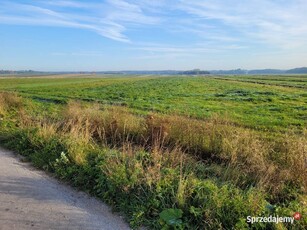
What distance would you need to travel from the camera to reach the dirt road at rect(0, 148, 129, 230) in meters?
4.11

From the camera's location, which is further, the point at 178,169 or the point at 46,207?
the point at 178,169

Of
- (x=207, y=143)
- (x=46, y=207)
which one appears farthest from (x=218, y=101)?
(x=46, y=207)

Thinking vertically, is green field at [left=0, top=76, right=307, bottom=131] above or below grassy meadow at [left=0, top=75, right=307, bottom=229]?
below

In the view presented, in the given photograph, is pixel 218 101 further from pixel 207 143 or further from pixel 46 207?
pixel 46 207

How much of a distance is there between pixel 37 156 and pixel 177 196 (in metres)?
4.19

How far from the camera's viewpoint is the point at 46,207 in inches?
180

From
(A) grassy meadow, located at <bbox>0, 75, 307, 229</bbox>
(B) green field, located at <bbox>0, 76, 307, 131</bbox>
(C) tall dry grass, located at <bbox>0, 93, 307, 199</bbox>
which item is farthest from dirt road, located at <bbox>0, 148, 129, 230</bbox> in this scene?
(B) green field, located at <bbox>0, 76, 307, 131</bbox>

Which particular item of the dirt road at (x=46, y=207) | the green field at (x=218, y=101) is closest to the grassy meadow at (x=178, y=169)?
the dirt road at (x=46, y=207)

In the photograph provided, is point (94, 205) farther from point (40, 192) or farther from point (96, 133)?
point (96, 133)

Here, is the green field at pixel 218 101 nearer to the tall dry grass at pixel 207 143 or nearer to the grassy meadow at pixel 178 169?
the tall dry grass at pixel 207 143

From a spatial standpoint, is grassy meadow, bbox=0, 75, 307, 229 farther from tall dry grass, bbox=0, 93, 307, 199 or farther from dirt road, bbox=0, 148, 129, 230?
dirt road, bbox=0, 148, 129, 230

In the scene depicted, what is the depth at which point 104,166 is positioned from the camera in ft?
18.6

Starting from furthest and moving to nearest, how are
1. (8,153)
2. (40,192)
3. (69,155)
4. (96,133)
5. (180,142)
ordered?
(96,133)
(180,142)
(8,153)
(69,155)
(40,192)

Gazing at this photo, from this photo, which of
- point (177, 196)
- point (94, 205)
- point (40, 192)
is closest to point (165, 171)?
point (177, 196)
